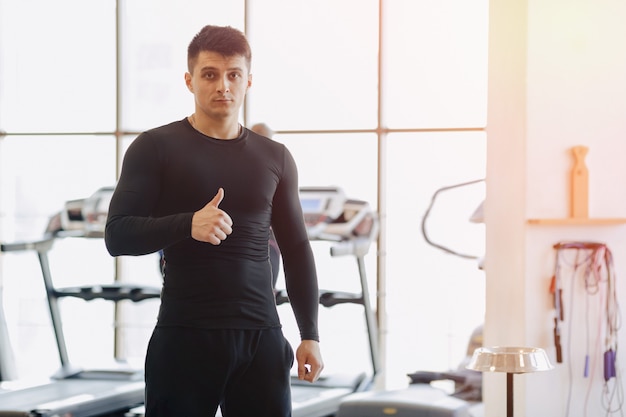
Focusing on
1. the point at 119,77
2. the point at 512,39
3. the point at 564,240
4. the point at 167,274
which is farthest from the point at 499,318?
the point at 119,77

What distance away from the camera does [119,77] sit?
18.2 feet

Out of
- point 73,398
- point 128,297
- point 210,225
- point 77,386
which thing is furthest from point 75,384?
point 210,225

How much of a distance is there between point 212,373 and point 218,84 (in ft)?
1.87

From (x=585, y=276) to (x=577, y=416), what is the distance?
1.92ft

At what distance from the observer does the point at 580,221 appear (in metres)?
3.66

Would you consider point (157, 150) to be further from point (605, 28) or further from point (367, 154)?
point (367, 154)

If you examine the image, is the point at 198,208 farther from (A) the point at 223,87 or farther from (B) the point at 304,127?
(B) the point at 304,127

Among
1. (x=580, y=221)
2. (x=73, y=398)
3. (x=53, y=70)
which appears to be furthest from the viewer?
(x=53, y=70)

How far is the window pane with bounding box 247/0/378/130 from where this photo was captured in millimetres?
5434

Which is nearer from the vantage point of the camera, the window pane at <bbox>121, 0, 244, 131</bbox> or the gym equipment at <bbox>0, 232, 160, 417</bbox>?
the gym equipment at <bbox>0, 232, 160, 417</bbox>

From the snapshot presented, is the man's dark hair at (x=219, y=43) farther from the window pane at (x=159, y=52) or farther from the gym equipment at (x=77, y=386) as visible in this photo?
the window pane at (x=159, y=52)

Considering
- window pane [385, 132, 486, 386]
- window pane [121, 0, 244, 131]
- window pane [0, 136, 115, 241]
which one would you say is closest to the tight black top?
window pane [385, 132, 486, 386]

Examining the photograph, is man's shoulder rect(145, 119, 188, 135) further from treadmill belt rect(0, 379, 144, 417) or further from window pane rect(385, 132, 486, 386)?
window pane rect(385, 132, 486, 386)

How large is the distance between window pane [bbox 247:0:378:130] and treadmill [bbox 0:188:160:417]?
51.0 inches
